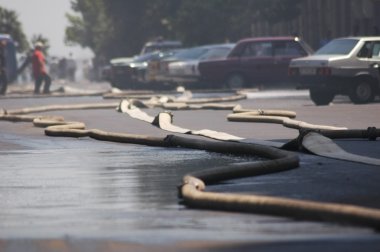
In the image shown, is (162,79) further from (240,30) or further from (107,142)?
(107,142)

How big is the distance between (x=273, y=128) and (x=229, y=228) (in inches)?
459

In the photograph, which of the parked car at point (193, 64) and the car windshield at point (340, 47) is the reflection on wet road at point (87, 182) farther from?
the parked car at point (193, 64)

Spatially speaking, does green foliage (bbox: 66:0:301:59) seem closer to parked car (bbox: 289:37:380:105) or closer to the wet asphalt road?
parked car (bbox: 289:37:380:105)

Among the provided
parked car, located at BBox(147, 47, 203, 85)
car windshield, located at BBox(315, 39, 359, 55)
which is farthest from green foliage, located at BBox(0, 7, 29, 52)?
car windshield, located at BBox(315, 39, 359, 55)

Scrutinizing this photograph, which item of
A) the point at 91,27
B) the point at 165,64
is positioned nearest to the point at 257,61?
the point at 165,64

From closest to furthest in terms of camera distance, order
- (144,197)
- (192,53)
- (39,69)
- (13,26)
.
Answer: (144,197) < (192,53) < (39,69) < (13,26)

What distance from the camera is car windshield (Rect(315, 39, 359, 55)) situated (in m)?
31.1

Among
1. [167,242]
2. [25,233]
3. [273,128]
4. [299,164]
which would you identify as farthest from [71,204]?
[273,128]

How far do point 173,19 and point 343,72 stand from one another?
140 ft

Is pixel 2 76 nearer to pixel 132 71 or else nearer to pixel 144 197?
pixel 132 71

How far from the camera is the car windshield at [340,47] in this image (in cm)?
3110

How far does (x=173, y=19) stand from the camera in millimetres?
73000

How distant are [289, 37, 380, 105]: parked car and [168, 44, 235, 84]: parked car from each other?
1199 centimetres

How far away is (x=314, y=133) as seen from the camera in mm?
16500
